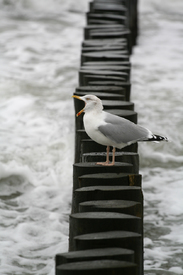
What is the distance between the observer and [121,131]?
11.4ft

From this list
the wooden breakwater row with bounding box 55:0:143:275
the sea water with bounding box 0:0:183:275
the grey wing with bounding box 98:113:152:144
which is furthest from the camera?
the sea water with bounding box 0:0:183:275

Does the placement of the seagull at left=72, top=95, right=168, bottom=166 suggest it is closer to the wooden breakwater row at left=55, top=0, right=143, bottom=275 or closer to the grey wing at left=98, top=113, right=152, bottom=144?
the grey wing at left=98, top=113, right=152, bottom=144

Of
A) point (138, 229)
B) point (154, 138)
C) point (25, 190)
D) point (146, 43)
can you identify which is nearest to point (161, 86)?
point (146, 43)

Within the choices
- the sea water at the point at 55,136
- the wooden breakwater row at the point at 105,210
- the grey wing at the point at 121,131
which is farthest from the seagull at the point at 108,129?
the sea water at the point at 55,136

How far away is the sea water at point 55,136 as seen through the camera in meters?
4.76

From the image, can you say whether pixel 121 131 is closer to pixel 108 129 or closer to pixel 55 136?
pixel 108 129

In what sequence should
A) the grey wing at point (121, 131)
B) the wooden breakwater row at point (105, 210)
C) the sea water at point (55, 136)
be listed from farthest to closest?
the sea water at point (55, 136) → the grey wing at point (121, 131) → the wooden breakwater row at point (105, 210)

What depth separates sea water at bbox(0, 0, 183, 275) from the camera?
476 centimetres

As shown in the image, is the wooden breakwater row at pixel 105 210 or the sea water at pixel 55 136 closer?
the wooden breakwater row at pixel 105 210

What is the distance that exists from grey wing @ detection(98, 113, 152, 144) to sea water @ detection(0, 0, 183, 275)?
142 cm

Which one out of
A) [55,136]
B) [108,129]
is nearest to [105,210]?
[108,129]

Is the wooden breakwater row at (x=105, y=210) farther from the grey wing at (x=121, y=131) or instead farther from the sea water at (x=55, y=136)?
the sea water at (x=55, y=136)

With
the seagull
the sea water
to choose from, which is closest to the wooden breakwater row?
the seagull

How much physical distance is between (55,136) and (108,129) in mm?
4348
